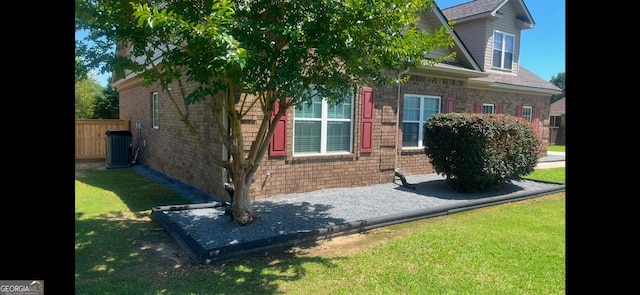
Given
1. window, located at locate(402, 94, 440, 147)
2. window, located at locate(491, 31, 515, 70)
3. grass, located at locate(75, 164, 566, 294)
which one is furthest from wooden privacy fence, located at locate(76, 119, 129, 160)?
window, located at locate(491, 31, 515, 70)

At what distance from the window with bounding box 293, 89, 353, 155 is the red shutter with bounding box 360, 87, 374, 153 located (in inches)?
12.3

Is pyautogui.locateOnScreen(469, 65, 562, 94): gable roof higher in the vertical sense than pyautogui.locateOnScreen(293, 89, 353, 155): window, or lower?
higher

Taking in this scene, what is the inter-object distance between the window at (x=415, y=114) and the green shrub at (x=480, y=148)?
1.76 meters

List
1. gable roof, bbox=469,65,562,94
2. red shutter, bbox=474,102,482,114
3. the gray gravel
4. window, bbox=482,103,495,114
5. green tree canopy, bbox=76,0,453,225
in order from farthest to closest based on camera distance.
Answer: window, bbox=482,103,495,114 < red shutter, bbox=474,102,482,114 < gable roof, bbox=469,65,562,94 < the gray gravel < green tree canopy, bbox=76,0,453,225

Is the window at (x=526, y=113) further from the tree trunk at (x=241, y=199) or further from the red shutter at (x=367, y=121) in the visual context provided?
the tree trunk at (x=241, y=199)

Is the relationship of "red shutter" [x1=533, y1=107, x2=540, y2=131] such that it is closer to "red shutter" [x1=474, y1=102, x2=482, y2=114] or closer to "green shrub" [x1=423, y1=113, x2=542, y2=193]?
"red shutter" [x1=474, y1=102, x2=482, y2=114]

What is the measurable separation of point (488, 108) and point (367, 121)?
867cm

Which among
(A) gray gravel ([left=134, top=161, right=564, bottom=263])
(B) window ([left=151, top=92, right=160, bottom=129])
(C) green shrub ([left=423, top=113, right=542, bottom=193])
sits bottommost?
(A) gray gravel ([left=134, top=161, right=564, bottom=263])

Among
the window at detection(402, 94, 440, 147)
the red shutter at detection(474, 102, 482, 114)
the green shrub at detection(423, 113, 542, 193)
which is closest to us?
the green shrub at detection(423, 113, 542, 193)

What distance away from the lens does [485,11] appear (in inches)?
564

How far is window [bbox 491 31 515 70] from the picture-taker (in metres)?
15.0

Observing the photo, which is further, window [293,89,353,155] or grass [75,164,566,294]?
window [293,89,353,155]
